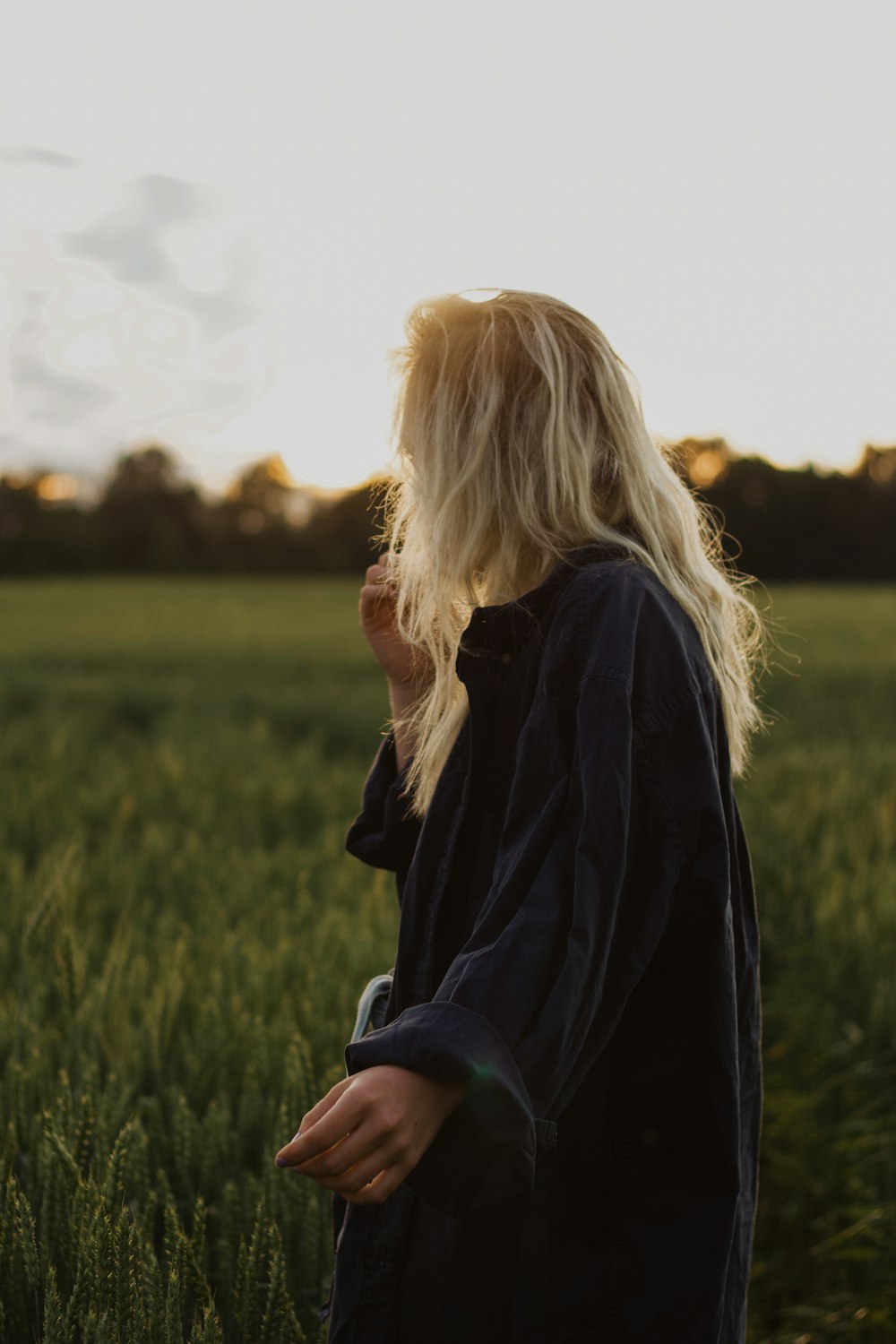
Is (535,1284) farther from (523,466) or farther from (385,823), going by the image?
(523,466)

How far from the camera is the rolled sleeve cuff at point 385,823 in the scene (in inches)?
63.1

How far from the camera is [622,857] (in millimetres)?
987

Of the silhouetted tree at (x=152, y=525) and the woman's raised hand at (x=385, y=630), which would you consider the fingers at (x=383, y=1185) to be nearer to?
the woman's raised hand at (x=385, y=630)

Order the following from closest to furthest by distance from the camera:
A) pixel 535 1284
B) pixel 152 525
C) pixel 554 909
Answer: pixel 554 909 < pixel 535 1284 < pixel 152 525

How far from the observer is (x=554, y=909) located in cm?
97

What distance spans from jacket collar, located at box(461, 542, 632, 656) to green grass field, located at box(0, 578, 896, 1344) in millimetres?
761

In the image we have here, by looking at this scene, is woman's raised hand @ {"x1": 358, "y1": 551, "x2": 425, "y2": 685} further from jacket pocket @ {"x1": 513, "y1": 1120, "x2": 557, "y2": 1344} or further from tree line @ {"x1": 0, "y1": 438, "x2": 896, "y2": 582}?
tree line @ {"x1": 0, "y1": 438, "x2": 896, "y2": 582}

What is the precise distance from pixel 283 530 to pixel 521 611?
58616 millimetres

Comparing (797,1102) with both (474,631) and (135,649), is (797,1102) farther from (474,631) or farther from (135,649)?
(135,649)

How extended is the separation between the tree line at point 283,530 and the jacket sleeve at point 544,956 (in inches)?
2140

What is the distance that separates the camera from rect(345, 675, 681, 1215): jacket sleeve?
90 centimetres

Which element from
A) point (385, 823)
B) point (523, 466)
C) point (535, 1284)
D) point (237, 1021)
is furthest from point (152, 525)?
point (535, 1284)

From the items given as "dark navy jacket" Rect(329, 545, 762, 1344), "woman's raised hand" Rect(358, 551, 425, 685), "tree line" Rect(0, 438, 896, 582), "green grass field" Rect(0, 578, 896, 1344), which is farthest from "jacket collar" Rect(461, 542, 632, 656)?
"tree line" Rect(0, 438, 896, 582)

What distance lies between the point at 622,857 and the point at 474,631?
1.12 ft
